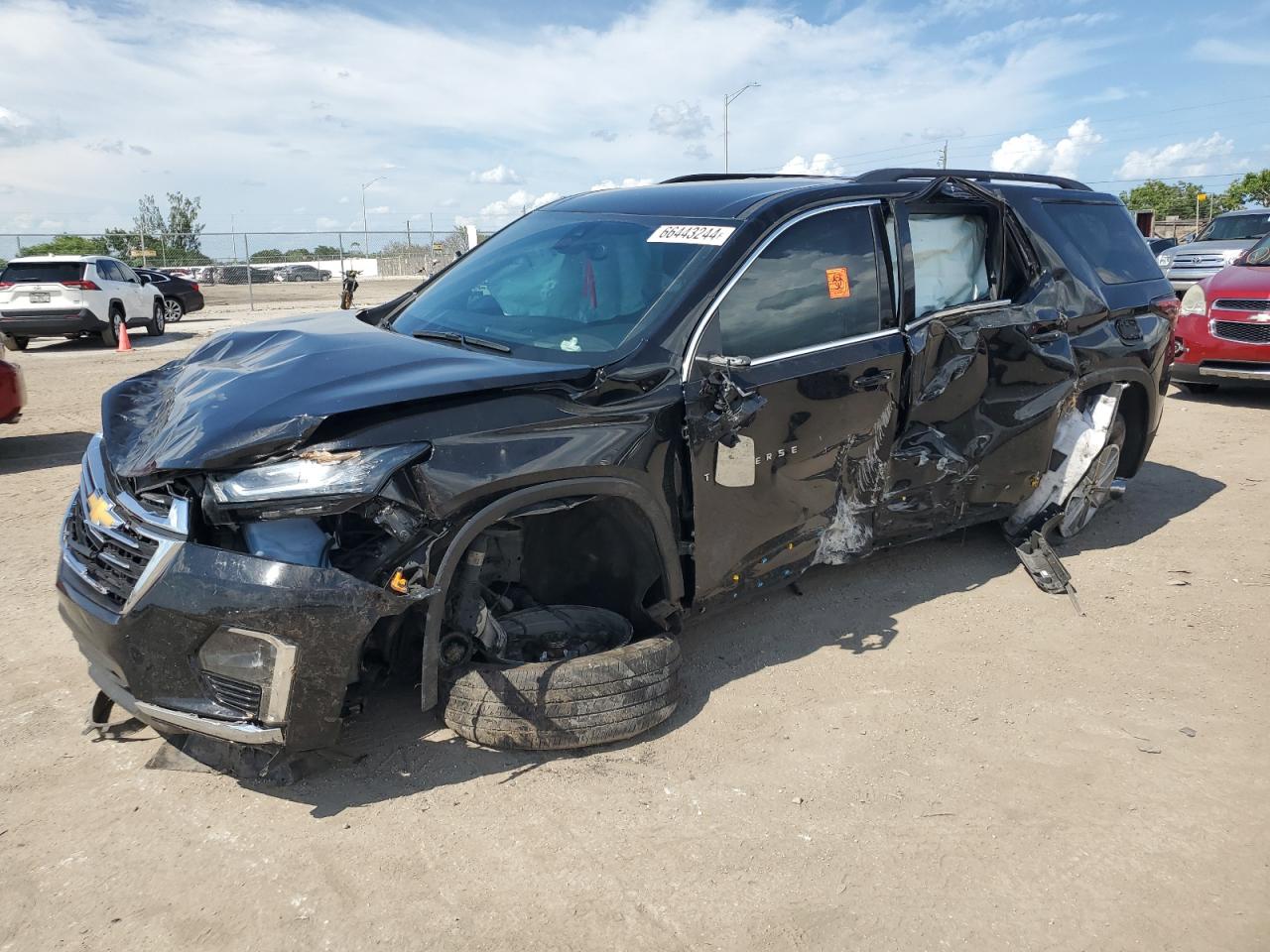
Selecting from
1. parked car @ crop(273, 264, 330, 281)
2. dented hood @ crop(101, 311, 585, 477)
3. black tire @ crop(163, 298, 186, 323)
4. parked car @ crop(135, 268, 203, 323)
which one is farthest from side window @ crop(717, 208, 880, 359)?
parked car @ crop(273, 264, 330, 281)

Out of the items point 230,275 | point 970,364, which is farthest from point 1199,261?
point 230,275

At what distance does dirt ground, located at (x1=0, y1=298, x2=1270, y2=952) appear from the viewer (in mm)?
2643

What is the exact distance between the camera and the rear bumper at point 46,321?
1547cm

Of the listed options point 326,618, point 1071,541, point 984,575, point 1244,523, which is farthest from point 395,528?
point 1244,523

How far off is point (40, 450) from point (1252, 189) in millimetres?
60448

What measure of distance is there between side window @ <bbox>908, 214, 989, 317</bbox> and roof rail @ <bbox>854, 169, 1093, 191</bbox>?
218mm

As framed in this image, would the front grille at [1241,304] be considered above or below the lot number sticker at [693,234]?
below

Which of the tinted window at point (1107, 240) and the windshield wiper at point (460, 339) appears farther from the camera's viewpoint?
the tinted window at point (1107, 240)

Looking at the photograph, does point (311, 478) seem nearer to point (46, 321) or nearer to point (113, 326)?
point (46, 321)

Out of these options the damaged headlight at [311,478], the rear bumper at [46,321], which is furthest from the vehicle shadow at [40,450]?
the rear bumper at [46,321]

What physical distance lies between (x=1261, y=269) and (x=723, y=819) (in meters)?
9.95

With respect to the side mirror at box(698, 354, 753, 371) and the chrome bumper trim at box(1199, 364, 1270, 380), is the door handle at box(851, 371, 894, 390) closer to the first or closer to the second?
the side mirror at box(698, 354, 753, 371)

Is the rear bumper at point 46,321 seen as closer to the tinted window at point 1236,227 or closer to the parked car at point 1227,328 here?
the parked car at point 1227,328

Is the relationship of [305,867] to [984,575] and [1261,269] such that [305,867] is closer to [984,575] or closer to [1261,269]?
[984,575]
